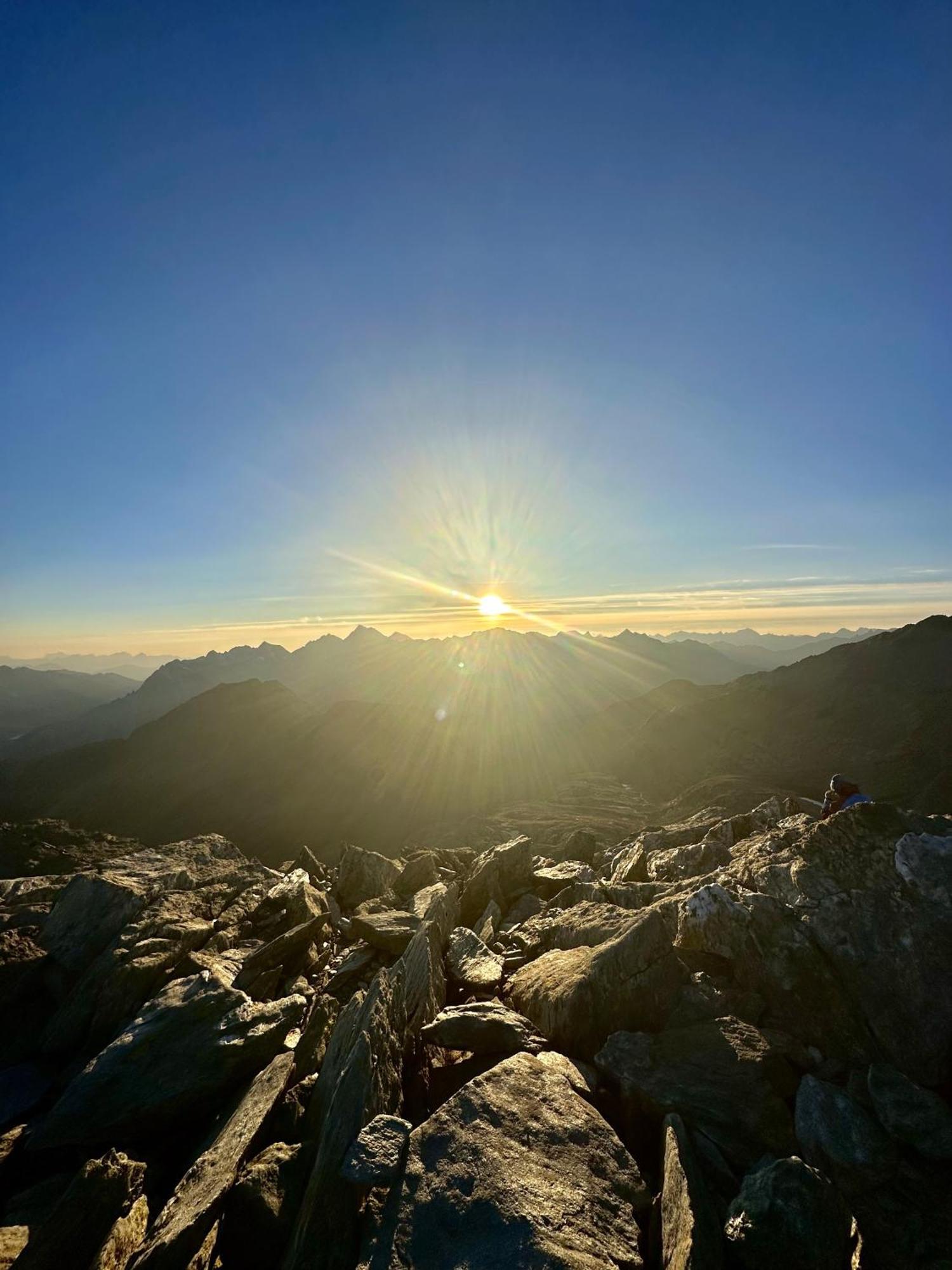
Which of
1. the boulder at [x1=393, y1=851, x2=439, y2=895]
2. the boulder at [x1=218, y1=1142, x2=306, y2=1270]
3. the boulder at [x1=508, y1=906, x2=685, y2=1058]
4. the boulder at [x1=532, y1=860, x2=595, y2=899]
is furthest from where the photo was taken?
the boulder at [x1=393, y1=851, x2=439, y2=895]

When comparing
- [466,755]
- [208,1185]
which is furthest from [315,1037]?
[466,755]

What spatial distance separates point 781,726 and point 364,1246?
235ft

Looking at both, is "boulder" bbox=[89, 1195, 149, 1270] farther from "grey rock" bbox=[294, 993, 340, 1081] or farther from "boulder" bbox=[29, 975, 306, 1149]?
"grey rock" bbox=[294, 993, 340, 1081]

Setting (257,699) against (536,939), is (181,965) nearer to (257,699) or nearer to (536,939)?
(536,939)

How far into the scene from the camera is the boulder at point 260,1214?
13.6ft

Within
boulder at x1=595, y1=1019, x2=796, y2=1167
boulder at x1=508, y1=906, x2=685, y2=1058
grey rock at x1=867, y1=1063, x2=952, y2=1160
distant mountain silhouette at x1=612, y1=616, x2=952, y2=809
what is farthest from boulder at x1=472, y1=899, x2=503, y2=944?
distant mountain silhouette at x1=612, y1=616, x2=952, y2=809

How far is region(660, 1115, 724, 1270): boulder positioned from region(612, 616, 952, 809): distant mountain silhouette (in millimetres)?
46649

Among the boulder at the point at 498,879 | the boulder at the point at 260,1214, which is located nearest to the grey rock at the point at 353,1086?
the boulder at the point at 260,1214

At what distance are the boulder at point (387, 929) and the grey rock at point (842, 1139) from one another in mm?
5789

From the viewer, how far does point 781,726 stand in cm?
6362

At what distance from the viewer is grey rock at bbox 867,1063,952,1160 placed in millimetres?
4234

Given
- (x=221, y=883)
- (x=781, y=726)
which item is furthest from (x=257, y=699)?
(x=221, y=883)

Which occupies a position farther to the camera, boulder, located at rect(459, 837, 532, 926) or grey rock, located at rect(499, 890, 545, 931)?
boulder, located at rect(459, 837, 532, 926)

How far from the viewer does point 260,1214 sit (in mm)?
4258
